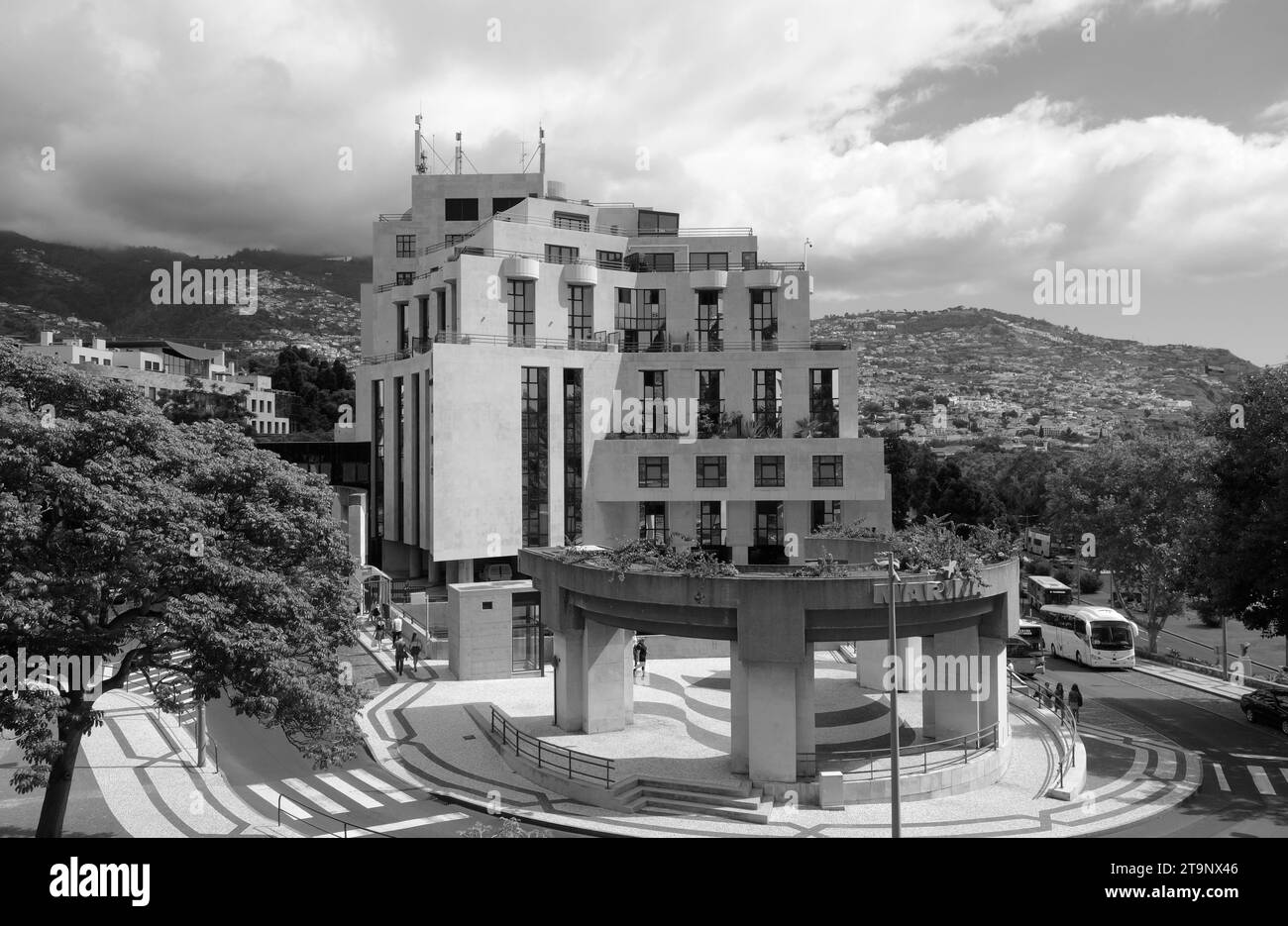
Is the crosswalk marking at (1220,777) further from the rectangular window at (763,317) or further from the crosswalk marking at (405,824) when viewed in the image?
the rectangular window at (763,317)

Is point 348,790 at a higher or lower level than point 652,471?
lower

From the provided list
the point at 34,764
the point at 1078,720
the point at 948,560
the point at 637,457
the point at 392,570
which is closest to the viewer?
the point at 34,764

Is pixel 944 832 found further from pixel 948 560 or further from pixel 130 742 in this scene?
pixel 130 742

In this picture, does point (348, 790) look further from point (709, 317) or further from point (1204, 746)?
point (709, 317)

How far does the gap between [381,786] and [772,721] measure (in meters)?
12.4

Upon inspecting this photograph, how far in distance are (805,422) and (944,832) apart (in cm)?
5088

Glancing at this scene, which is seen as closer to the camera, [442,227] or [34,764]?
[34,764]

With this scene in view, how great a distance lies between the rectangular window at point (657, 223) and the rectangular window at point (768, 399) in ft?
57.0

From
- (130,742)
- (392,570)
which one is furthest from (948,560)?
(392,570)

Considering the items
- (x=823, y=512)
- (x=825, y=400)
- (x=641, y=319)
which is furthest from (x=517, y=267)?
(x=823, y=512)

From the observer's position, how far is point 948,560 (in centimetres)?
2862

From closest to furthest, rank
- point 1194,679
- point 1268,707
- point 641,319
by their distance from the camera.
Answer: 1. point 1268,707
2. point 1194,679
3. point 641,319

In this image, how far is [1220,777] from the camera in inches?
1259

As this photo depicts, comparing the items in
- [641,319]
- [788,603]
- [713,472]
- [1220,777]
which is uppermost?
[641,319]
